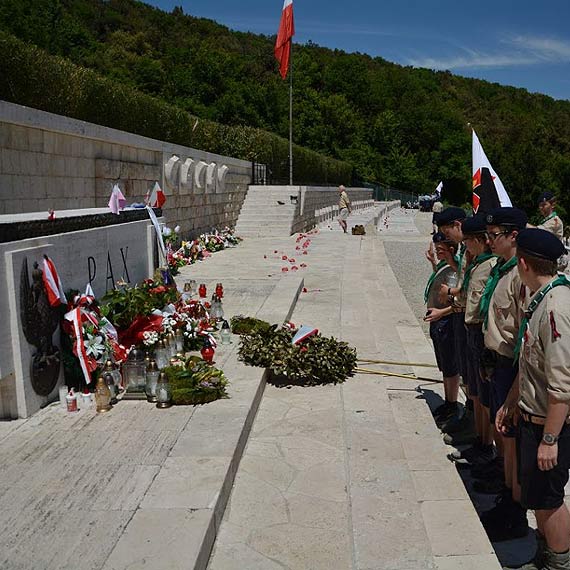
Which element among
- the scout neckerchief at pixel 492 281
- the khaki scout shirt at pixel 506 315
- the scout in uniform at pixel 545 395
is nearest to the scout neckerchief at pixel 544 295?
the scout in uniform at pixel 545 395

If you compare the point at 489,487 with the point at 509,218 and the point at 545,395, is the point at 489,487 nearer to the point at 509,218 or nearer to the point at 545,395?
the point at 545,395

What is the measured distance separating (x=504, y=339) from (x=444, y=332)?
1440 millimetres

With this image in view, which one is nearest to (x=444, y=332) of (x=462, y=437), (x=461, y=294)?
(x=461, y=294)

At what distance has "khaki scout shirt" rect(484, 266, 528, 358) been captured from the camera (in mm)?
3279

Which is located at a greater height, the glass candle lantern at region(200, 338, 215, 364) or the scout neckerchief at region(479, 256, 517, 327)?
the scout neckerchief at region(479, 256, 517, 327)

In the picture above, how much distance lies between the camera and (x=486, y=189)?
5238 millimetres

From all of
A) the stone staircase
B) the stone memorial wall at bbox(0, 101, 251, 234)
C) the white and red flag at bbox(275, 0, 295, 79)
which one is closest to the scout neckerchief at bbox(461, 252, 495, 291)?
the stone memorial wall at bbox(0, 101, 251, 234)

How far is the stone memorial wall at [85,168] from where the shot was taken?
7762 mm

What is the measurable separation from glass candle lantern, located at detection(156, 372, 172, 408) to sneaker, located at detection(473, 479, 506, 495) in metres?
2.19

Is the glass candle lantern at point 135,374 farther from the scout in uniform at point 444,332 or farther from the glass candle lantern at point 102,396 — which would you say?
the scout in uniform at point 444,332

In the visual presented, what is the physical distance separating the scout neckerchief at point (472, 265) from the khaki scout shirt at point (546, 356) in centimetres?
113

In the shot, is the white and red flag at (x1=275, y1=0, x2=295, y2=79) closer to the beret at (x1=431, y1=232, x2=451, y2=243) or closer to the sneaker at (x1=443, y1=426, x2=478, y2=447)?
the beret at (x1=431, y1=232, x2=451, y2=243)

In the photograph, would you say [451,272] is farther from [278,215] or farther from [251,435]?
[278,215]

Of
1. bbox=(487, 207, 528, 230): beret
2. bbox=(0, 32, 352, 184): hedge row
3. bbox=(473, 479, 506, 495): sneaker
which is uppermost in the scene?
bbox=(0, 32, 352, 184): hedge row
